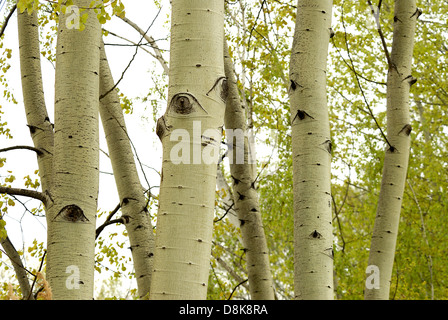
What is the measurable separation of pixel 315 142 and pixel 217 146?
2.60ft

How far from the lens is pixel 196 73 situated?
1686 millimetres

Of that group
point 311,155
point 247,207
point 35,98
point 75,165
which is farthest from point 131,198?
point 311,155

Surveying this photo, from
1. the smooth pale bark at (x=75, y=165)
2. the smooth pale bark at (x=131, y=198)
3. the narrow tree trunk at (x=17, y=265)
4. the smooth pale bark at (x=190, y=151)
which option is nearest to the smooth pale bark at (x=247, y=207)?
the smooth pale bark at (x=131, y=198)

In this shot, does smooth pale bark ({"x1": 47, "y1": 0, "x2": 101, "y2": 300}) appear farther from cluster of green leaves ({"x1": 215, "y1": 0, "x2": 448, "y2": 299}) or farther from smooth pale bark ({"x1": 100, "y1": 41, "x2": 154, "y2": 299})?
cluster of green leaves ({"x1": 215, "y1": 0, "x2": 448, "y2": 299})

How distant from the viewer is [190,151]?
63.1 inches

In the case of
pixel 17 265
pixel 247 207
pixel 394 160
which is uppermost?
pixel 394 160

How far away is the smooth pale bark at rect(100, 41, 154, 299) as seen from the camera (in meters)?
3.18

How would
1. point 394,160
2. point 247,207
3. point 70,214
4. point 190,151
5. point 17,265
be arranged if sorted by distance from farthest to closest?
point 17,265 < point 247,207 < point 394,160 < point 70,214 < point 190,151

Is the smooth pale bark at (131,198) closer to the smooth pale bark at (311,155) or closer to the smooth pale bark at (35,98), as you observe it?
the smooth pale bark at (35,98)

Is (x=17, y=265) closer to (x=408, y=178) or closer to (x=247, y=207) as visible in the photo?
(x=247, y=207)

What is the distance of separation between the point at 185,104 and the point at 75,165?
28.1 inches

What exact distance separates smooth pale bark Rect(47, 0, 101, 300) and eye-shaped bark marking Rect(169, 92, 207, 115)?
0.66 m

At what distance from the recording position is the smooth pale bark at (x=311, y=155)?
2193 millimetres

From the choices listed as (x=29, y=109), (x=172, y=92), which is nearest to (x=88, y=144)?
(x=172, y=92)
